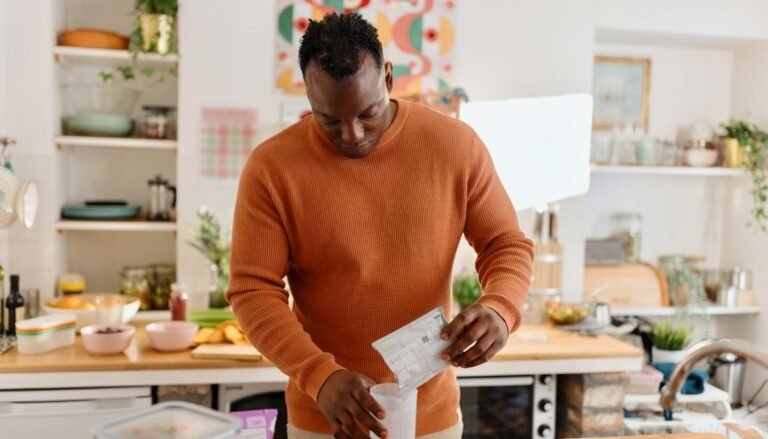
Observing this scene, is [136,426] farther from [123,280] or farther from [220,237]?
[123,280]

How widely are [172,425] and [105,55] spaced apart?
2391 mm

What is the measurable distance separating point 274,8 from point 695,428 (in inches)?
93.6

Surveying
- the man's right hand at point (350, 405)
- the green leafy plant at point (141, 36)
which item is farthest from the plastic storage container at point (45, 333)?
the man's right hand at point (350, 405)

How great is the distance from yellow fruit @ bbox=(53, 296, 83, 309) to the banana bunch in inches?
19.0

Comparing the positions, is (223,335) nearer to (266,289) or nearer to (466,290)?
(466,290)

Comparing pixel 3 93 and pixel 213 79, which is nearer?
pixel 3 93

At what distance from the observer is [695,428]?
279 cm

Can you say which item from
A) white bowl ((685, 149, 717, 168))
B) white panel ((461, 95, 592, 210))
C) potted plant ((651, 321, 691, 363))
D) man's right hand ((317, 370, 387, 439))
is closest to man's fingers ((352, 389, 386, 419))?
man's right hand ((317, 370, 387, 439))

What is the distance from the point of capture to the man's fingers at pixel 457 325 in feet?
3.89

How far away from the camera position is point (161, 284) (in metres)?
3.05

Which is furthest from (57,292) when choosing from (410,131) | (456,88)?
(410,131)

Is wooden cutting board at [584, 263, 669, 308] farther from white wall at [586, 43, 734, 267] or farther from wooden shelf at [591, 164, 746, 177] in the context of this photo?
wooden shelf at [591, 164, 746, 177]

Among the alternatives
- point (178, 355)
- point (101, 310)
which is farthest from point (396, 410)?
point (101, 310)

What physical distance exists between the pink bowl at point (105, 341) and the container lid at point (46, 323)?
95 millimetres
